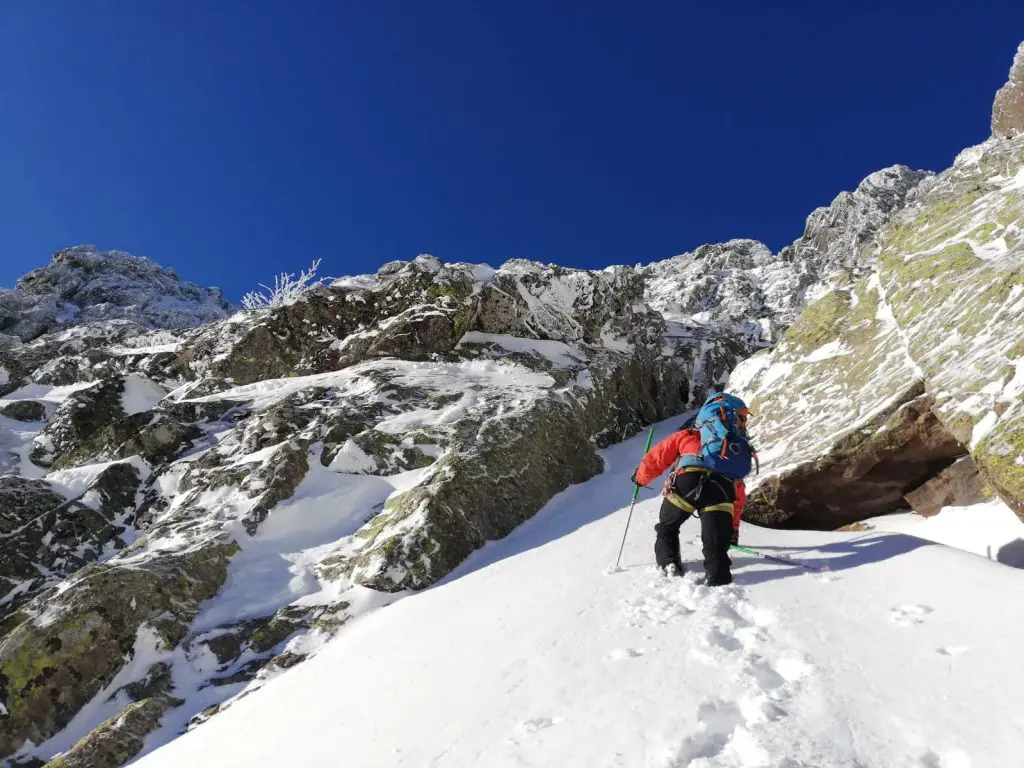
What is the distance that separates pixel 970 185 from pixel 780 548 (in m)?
11.1

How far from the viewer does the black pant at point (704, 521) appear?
6.45 meters

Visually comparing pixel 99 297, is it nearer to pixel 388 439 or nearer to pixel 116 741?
pixel 388 439

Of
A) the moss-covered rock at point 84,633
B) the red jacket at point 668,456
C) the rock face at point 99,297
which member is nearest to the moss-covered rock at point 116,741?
the moss-covered rock at point 84,633

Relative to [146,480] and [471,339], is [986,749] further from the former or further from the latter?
[471,339]

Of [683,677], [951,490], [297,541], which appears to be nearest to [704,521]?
[683,677]

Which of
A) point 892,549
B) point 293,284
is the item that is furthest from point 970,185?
point 293,284

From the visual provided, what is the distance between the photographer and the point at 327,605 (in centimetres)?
976

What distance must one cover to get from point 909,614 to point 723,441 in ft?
8.71

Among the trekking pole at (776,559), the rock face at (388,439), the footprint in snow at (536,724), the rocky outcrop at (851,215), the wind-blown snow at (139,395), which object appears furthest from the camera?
the rocky outcrop at (851,215)

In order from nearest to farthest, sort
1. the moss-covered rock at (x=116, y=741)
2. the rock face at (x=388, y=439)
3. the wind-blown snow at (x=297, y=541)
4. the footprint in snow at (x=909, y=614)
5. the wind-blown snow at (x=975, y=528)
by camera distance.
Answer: the footprint in snow at (x=909, y=614), the wind-blown snow at (x=975, y=528), the moss-covered rock at (x=116, y=741), the rock face at (x=388, y=439), the wind-blown snow at (x=297, y=541)

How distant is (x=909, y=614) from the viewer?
4973 mm

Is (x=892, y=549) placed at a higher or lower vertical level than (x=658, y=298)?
lower

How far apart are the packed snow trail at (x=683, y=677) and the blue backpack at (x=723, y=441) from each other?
1.19 meters

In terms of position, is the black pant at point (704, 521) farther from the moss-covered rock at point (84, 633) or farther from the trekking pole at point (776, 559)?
the moss-covered rock at point (84, 633)
